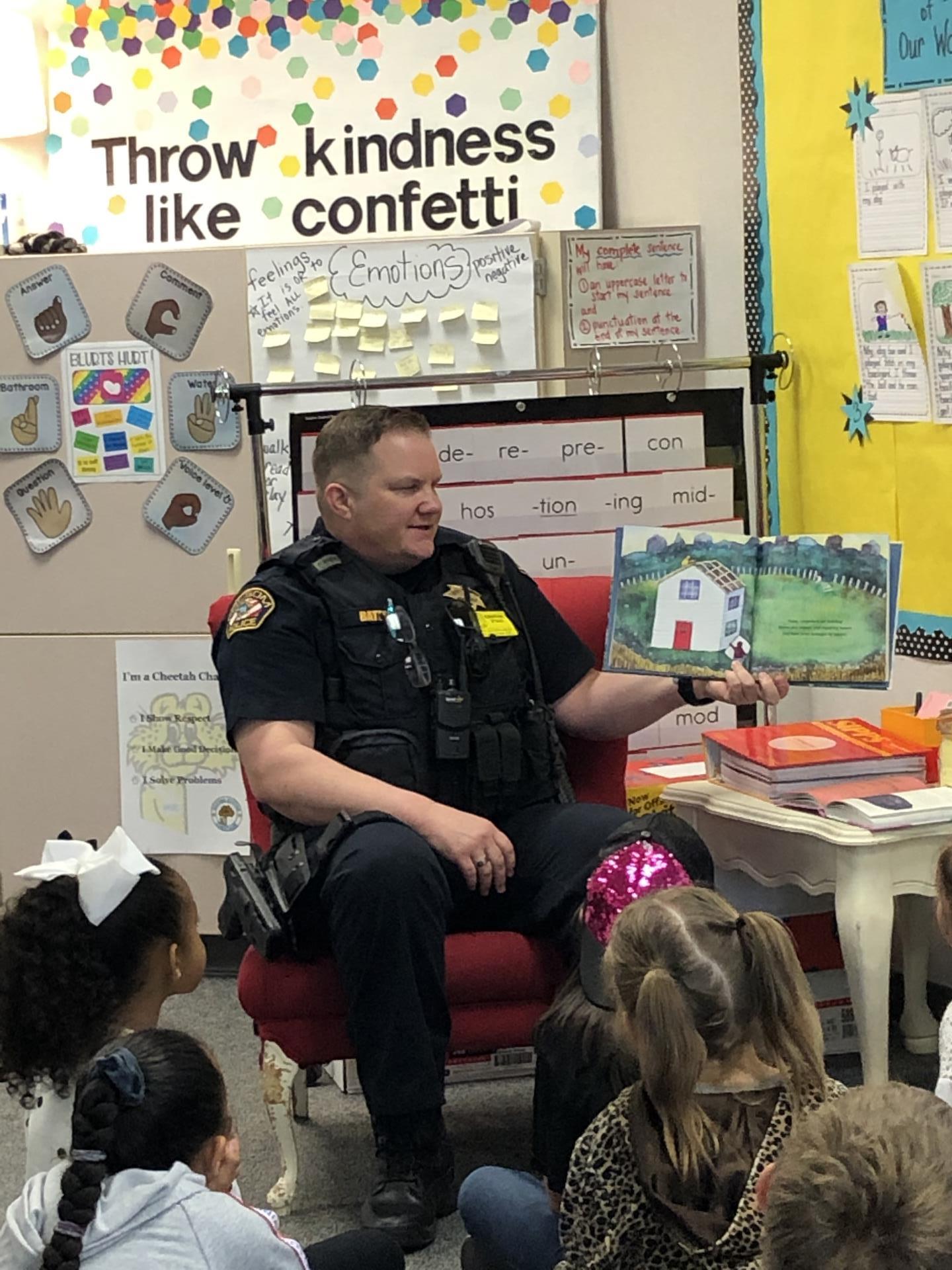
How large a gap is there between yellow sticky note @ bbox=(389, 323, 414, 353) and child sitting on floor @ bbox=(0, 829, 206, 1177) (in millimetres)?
1696

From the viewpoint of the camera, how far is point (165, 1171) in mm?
1450

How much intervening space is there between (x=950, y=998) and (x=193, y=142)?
260 centimetres

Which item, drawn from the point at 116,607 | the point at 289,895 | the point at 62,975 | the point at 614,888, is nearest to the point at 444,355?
the point at 116,607

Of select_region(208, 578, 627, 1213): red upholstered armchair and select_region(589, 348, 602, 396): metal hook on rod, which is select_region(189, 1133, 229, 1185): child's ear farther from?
select_region(589, 348, 602, 396): metal hook on rod

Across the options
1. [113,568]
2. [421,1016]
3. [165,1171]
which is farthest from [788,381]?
[165,1171]

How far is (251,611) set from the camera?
101 inches

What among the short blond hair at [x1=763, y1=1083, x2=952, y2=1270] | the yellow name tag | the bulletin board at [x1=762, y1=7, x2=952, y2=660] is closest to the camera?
the short blond hair at [x1=763, y1=1083, x2=952, y2=1270]

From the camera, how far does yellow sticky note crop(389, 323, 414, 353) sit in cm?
350

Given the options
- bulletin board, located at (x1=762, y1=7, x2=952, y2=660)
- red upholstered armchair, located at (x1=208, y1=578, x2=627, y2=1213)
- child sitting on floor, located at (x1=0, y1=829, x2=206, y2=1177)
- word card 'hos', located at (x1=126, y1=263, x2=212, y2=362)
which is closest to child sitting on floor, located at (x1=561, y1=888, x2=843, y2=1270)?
child sitting on floor, located at (x1=0, y1=829, x2=206, y2=1177)

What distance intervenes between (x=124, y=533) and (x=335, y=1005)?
5.03ft

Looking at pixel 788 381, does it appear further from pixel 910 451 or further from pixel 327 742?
pixel 327 742

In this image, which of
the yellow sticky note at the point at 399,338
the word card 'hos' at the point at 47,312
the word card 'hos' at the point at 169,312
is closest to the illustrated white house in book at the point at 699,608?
the yellow sticky note at the point at 399,338

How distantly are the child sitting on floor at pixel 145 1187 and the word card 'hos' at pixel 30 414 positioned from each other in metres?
2.30

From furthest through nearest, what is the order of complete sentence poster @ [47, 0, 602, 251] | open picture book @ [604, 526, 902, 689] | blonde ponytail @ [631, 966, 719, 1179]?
1. complete sentence poster @ [47, 0, 602, 251]
2. open picture book @ [604, 526, 902, 689]
3. blonde ponytail @ [631, 966, 719, 1179]
